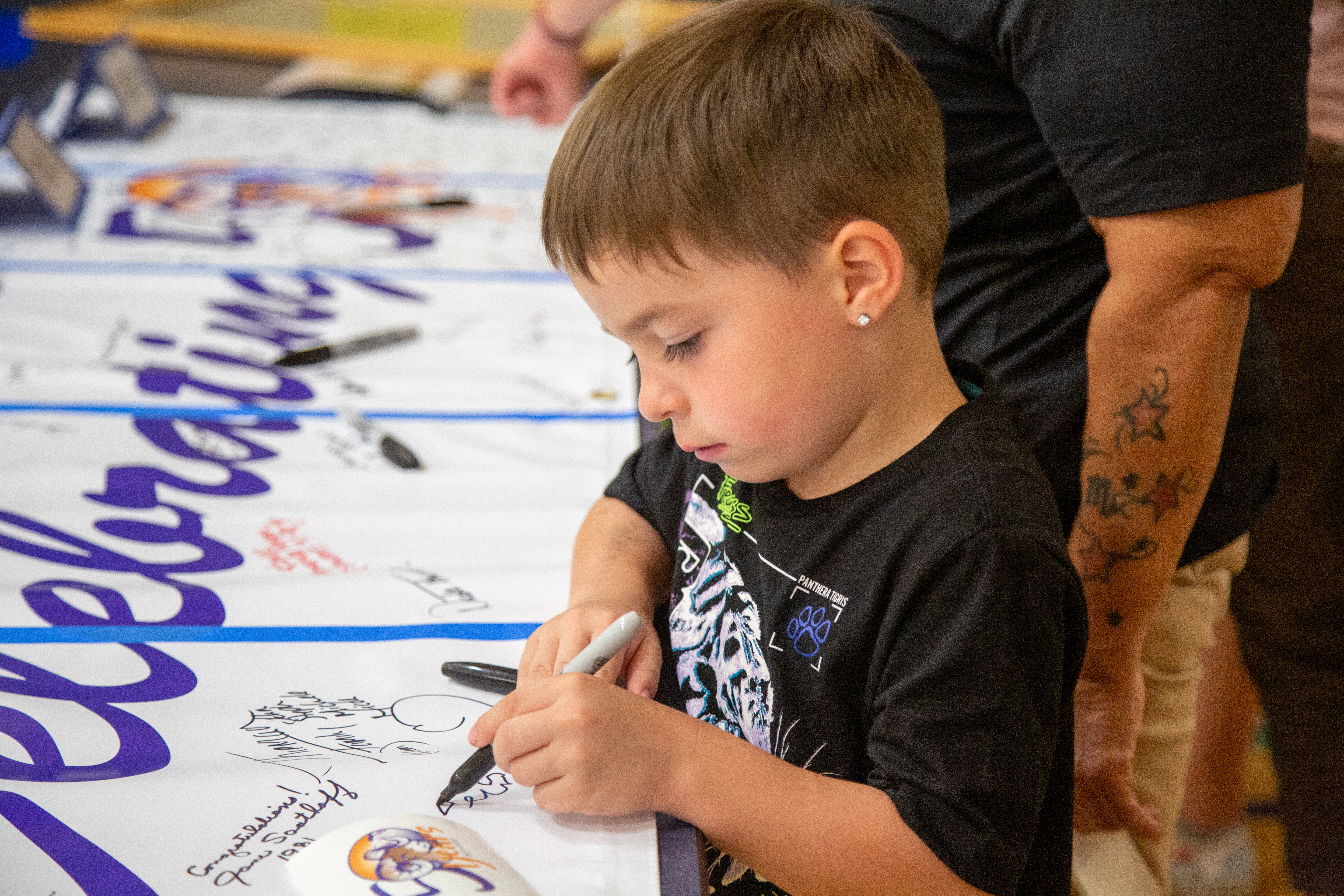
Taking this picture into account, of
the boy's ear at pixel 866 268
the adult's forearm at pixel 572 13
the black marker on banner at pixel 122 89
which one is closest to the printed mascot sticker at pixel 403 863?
the boy's ear at pixel 866 268

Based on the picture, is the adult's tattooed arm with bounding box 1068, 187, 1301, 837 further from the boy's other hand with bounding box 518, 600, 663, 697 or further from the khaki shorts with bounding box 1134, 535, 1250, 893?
the boy's other hand with bounding box 518, 600, 663, 697

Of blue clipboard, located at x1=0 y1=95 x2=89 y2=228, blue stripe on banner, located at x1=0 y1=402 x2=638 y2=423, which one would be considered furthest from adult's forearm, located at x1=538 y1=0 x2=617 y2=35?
blue stripe on banner, located at x1=0 y1=402 x2=638 y2=423

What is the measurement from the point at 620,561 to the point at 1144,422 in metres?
0.42

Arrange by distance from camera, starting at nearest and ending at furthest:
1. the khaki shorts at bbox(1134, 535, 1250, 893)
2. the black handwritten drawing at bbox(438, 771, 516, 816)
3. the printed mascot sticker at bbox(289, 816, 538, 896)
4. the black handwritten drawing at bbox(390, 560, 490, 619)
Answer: the printed mascot sticker at bbox(289, 816, 538, 896), the black handwritten drawing at bbox(438, 771, 516, 816), the black handwritten drawing at bbox(390, 560, 490, 619), the khaki shorts at bbox(1134, 535, 1250, 893)

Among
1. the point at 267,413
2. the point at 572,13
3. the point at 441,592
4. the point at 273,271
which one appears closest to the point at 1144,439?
the point at 441,592

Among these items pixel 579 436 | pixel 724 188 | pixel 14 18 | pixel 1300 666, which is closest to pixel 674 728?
pixel 724 188

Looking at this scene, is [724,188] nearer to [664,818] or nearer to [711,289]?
[711,289]

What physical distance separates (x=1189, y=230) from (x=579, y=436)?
25.3 inches

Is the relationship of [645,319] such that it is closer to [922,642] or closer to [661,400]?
[661,400]

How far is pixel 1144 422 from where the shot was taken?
862 mm

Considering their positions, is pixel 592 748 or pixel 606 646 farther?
pixel 606 646

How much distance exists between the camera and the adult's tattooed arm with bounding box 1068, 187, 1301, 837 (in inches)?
31.0

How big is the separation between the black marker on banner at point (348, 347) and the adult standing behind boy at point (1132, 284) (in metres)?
0.71

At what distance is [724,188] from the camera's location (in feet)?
2.23
